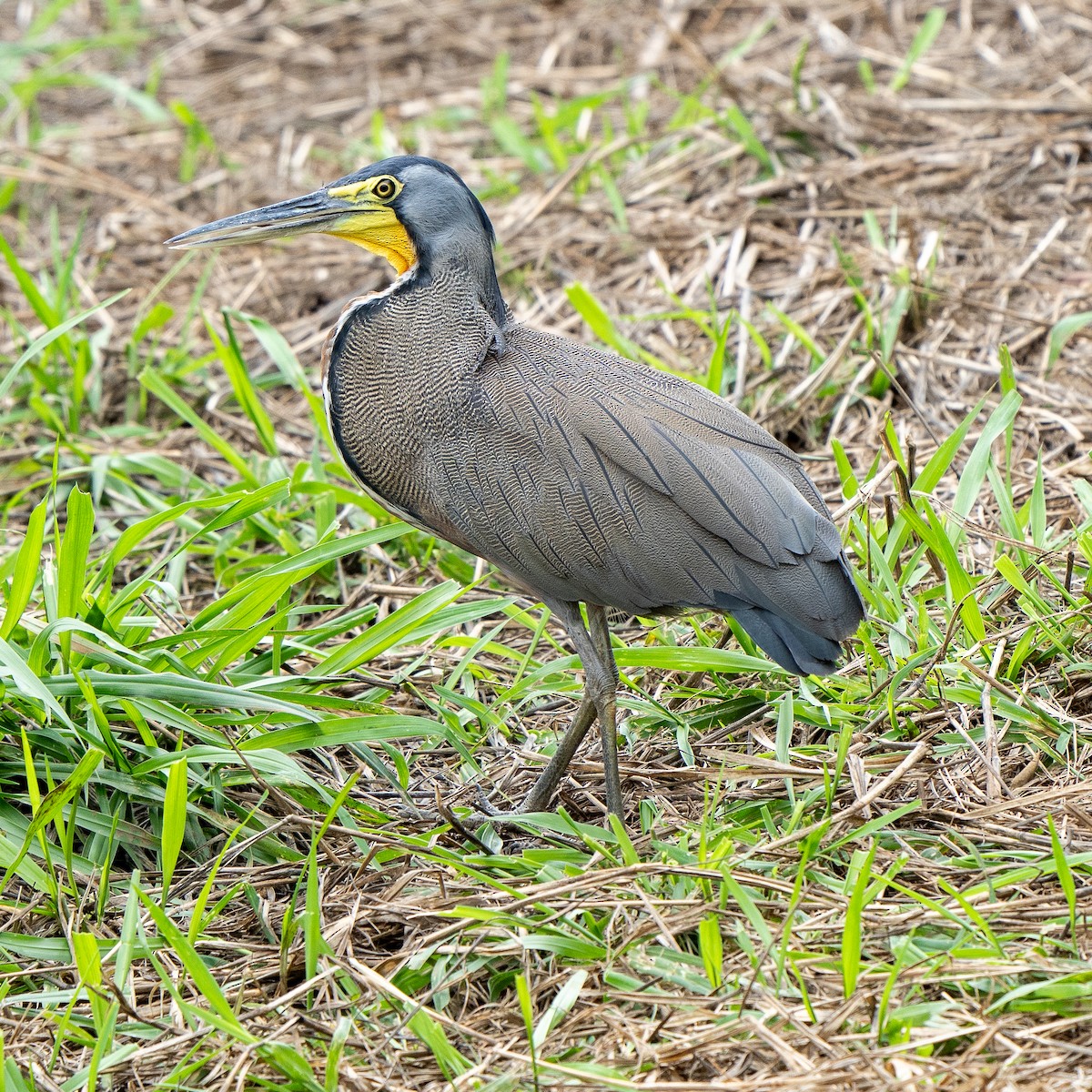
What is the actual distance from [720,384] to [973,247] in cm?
154

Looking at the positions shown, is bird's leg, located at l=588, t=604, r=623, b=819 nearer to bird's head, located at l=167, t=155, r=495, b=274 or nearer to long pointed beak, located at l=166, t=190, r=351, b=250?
bird's head, located at l=167, t=155, r=495, b=274

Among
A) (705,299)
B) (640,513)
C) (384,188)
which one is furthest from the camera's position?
(705,299)

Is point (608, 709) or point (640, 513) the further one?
point (608, 709)

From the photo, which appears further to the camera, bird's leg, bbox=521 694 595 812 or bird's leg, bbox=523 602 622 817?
bird's leg, bbox=521 694 595 812

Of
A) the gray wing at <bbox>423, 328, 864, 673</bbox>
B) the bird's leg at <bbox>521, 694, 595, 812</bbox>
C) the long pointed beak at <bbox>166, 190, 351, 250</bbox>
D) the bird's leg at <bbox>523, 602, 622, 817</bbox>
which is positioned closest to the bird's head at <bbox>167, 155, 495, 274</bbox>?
the long pointed beak at <bbox>166, 190, 351, 250</bbox>

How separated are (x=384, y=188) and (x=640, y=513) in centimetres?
114

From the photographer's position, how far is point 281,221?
12.5 feet

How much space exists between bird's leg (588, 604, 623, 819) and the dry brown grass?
0.55ft

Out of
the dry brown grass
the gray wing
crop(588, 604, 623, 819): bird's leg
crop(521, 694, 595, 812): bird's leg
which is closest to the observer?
the dry brown grass

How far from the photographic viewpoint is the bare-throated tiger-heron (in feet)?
11.4

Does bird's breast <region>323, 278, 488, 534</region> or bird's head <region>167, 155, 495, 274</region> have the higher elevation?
bird's head <region>167, 155, 495, 274</region>

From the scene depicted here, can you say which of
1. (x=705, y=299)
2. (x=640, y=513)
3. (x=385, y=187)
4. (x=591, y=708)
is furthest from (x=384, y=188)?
(x=705, y=299)

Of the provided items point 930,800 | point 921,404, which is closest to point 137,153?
point 921,404

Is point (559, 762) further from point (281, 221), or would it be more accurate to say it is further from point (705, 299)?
point (705, 299)
